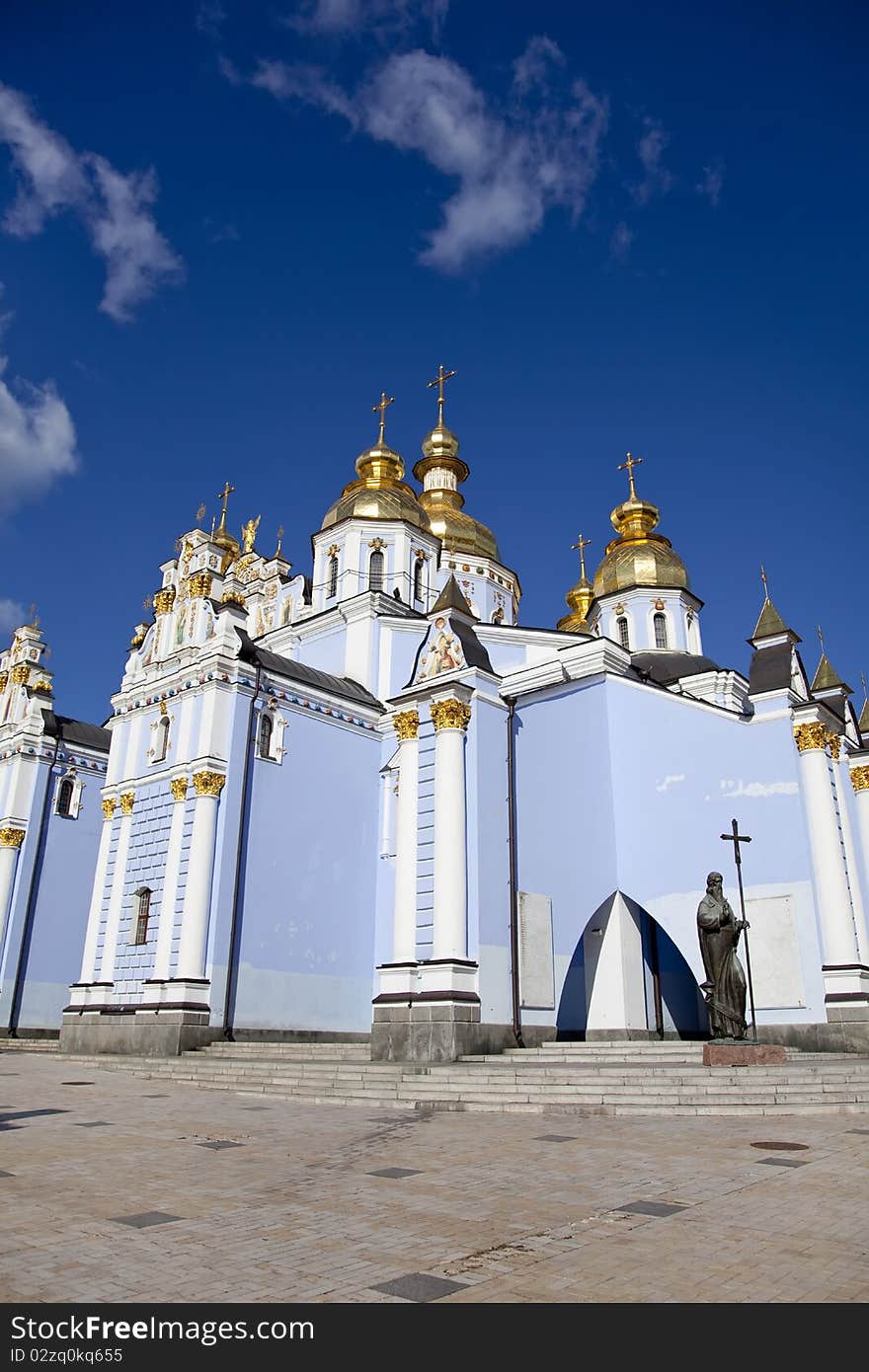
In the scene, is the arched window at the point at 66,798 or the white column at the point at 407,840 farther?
the arched window at the point at 66,798

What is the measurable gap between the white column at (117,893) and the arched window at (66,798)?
20.6 ft

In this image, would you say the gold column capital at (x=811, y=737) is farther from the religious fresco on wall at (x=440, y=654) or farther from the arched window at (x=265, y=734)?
the arched window at (x=265, y=734)

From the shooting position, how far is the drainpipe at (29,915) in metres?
27.1

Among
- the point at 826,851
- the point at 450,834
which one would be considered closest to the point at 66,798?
the point at 450,834

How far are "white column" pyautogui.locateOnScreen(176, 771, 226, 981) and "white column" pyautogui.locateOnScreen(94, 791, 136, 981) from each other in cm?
308

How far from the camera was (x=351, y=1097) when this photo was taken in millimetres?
12836

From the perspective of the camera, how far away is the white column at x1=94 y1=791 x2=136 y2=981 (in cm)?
2275

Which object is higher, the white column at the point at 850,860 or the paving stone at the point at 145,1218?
the white column at the point at 850,860

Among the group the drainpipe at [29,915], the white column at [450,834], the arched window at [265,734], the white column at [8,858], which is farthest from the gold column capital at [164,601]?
the white column at [450,834]

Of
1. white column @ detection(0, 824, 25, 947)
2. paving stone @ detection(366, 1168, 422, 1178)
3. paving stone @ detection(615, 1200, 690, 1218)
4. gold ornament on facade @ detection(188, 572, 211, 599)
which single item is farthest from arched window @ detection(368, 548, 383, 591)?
paving stone @ detection(615, 1200, 690, 1218)

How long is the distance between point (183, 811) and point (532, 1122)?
1340 centimetres

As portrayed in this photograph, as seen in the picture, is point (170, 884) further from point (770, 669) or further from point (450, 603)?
point (770, 669)

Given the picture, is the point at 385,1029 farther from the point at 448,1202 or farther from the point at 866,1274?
the point at 866,1274
